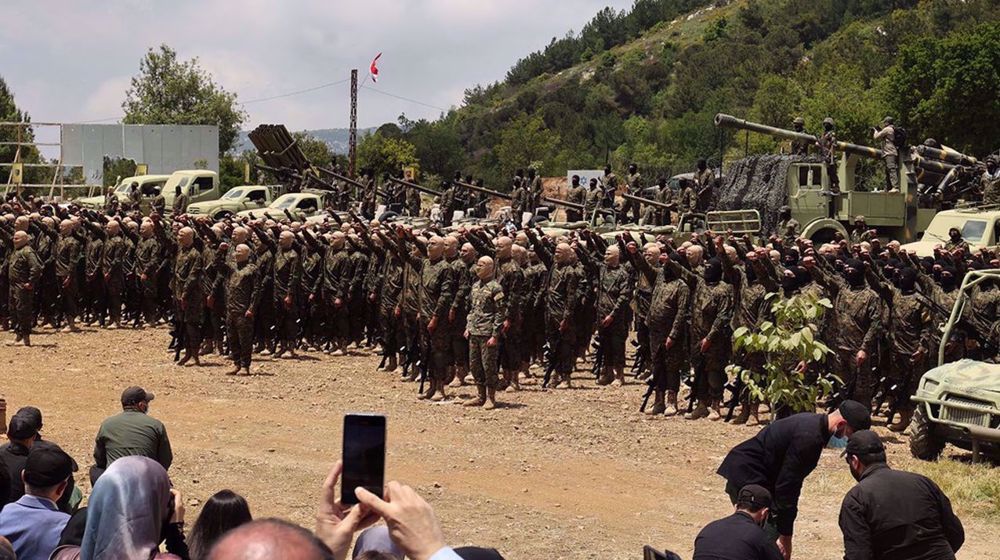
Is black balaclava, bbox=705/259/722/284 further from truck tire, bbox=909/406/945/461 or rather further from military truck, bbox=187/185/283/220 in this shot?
military truck, bbox=187/185/283/220

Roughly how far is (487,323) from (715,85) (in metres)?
67.8

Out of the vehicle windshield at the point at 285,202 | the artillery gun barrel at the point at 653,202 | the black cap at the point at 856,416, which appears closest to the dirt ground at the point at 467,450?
the black cap at the point at 856,416

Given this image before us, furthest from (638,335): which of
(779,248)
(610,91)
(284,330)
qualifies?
(610,91)

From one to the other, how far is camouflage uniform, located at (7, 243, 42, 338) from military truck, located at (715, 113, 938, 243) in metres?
12.0

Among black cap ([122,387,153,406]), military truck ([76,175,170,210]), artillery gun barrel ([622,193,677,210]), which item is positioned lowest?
black cap ([122,387,153,406])

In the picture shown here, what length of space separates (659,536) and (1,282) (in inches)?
576

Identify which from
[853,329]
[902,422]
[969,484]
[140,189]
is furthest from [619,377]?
[140,189]

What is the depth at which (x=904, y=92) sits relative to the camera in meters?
48.8

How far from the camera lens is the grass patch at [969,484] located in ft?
37.0

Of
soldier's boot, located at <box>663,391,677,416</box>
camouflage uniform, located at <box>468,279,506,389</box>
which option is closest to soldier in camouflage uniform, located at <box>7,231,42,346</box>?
camouflage uniform, located at <box>468,279,506,389</box>

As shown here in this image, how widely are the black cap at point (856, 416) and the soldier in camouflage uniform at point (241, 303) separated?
11233 mm

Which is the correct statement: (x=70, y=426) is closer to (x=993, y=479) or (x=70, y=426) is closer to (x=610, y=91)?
(x=993, y=479)

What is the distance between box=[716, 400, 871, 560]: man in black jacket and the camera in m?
8.01

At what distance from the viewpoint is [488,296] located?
1547cm
